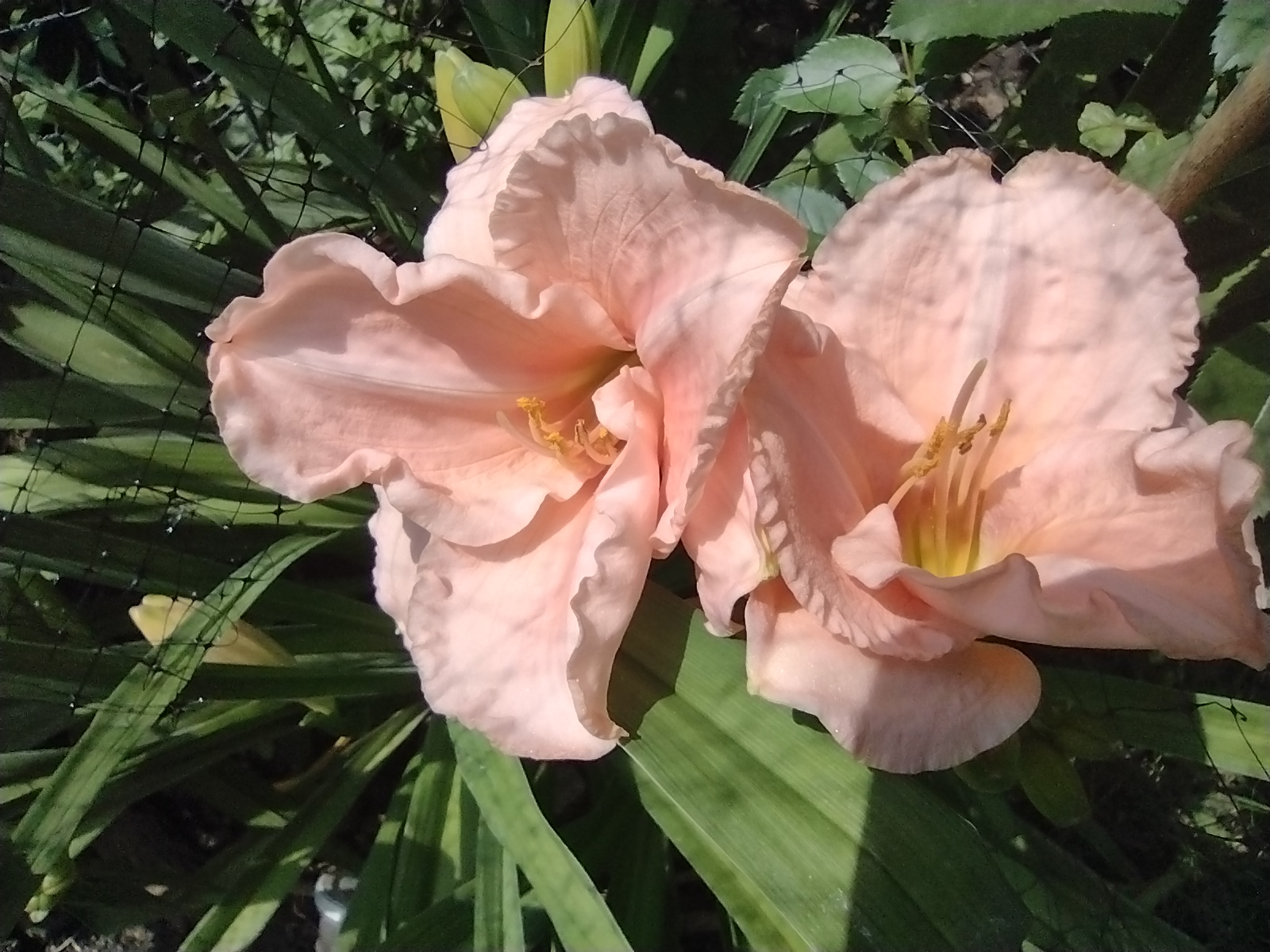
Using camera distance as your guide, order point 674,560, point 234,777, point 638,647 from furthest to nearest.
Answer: point 234,777 → point 674,560 → point 638,647

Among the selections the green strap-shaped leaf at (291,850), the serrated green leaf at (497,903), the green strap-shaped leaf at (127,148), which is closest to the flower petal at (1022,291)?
the serrated green leaf at (497,903)

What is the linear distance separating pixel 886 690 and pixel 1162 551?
133 mm

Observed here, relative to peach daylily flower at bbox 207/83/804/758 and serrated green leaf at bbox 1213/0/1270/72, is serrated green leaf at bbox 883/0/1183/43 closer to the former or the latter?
serrated green leaf at bbox 1213/0/1270/72

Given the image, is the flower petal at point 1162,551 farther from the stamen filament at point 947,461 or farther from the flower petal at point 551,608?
the flower petal at point 551,608

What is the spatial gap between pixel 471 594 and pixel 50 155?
2.96 feet

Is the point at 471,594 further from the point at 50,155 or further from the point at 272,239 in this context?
the point at 50,155

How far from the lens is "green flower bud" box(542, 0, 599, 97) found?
64 centimetres

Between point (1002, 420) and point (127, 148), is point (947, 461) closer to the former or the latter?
point (1002, 420)

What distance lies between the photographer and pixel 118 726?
65cm

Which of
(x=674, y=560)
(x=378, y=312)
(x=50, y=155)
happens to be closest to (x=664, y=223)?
(x=378, y=312)

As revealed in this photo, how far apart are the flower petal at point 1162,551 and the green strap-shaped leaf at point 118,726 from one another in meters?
0.56

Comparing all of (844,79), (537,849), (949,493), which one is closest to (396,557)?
(537,849)

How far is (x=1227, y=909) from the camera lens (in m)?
0.99

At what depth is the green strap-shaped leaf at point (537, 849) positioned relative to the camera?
1.82 ft
